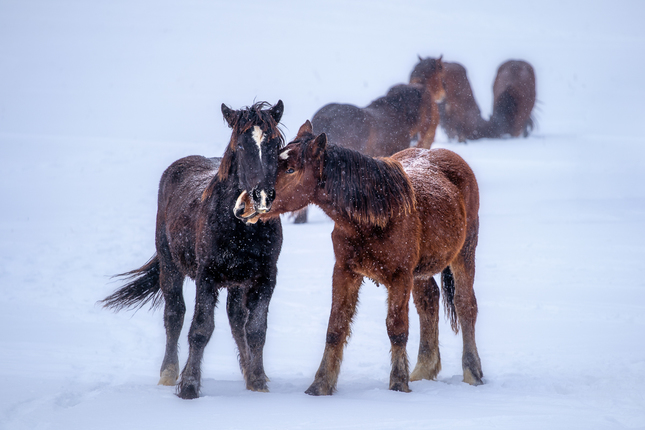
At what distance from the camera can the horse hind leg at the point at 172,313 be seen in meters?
5.71

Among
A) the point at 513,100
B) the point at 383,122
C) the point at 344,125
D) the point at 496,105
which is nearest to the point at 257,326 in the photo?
the point at 344,125

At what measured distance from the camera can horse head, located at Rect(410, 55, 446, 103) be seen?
14383mm

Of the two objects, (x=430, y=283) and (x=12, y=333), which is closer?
(x=430, y=283)

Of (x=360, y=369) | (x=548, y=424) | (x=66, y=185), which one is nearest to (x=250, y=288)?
(x=360, y=369)

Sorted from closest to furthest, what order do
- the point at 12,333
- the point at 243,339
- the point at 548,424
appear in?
the point at 548,424, the point at 243,339, the point at 12,333

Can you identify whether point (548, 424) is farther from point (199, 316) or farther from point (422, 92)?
point (422, 92)

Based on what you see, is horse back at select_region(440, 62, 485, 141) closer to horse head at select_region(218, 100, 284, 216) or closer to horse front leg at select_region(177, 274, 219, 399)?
horse head at select_region(218, 100, 284, 216)

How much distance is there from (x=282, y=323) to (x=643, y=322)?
4.00 m

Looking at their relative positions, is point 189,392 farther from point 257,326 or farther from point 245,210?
point 245,210

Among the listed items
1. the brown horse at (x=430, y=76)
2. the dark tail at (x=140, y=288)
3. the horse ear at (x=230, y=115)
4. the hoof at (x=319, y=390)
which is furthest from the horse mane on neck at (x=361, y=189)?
the brown horse at (x=430, y=76)

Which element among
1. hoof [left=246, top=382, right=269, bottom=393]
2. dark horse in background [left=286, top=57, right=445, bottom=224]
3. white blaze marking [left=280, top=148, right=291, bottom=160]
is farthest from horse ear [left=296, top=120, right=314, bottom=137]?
dark horse in background [left=286, top=57, right=445, bottom=224]

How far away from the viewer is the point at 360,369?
5.91 m

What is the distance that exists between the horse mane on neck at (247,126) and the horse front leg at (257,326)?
2.92 feet

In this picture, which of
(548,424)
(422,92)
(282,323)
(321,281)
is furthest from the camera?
(422,92)
